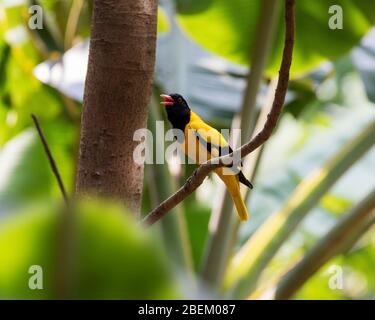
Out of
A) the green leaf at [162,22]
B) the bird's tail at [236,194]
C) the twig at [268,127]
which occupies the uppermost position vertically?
the green leaf at [162,22]

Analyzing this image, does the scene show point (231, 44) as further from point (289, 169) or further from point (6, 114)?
point (6, 114)

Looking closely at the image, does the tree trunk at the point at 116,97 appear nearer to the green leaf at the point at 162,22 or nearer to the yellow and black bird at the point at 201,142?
the yellow and black bird at the point at 201,142

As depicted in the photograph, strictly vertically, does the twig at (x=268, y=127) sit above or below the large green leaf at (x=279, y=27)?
below

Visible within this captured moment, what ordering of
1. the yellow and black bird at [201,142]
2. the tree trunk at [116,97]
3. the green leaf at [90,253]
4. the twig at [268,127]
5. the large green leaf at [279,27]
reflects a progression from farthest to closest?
the large green leaf at [279,27] < the yellow and black bird at [201,142] < the tree trunk at [116,97] < the twig at [268,127] < the green leaf at [90,253]

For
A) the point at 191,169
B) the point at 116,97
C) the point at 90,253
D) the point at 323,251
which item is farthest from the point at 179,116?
the point at 90,253

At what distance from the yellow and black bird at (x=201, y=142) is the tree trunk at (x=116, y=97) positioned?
44 cm

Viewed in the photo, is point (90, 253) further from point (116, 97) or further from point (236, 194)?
point (236, 194)

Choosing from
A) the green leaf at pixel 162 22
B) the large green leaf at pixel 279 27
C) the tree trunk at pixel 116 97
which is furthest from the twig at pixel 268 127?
the green leaf at pixel 162 22

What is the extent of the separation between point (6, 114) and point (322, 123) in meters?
1.64

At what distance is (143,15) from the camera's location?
2.77ft

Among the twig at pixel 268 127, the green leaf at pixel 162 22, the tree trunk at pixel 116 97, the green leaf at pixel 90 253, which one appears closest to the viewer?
the green leaf at pixel 90 253

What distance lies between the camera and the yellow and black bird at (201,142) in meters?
1.31

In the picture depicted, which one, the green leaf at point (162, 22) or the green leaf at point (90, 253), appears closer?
the green leaf at point (90, 253)
